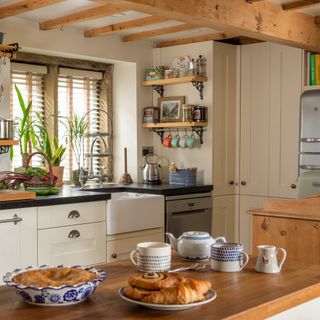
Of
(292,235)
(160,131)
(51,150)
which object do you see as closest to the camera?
(292,235)

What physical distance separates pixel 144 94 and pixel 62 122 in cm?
87

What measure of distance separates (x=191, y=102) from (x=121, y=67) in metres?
0.82

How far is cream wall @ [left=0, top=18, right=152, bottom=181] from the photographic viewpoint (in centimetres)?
511

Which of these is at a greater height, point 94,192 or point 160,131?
point 160,131

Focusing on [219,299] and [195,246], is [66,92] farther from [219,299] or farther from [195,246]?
[219,299]

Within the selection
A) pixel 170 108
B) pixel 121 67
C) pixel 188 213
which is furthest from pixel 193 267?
pixel 121 67

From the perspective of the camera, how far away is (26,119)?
5.05 m

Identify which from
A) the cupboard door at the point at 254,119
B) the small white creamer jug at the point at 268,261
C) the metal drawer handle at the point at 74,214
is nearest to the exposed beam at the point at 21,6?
the metal drawer handle at the point at 74,214

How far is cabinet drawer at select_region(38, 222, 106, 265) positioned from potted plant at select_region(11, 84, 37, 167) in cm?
88

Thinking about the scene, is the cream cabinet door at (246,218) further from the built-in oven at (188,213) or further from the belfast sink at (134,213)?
the belfast sink at (134,213)

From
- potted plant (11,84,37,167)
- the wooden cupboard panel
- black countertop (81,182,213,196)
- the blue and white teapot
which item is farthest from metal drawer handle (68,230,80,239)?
the blue and white teapot

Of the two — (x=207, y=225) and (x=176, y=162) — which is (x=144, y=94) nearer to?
(x=176, y=162)

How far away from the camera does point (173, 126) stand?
5.59 meters

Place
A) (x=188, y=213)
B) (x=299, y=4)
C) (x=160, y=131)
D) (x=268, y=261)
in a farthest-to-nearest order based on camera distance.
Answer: (x=160, y=131) → (x=188, y=213) → (x=299, y=4) → (x=268, y=261)
